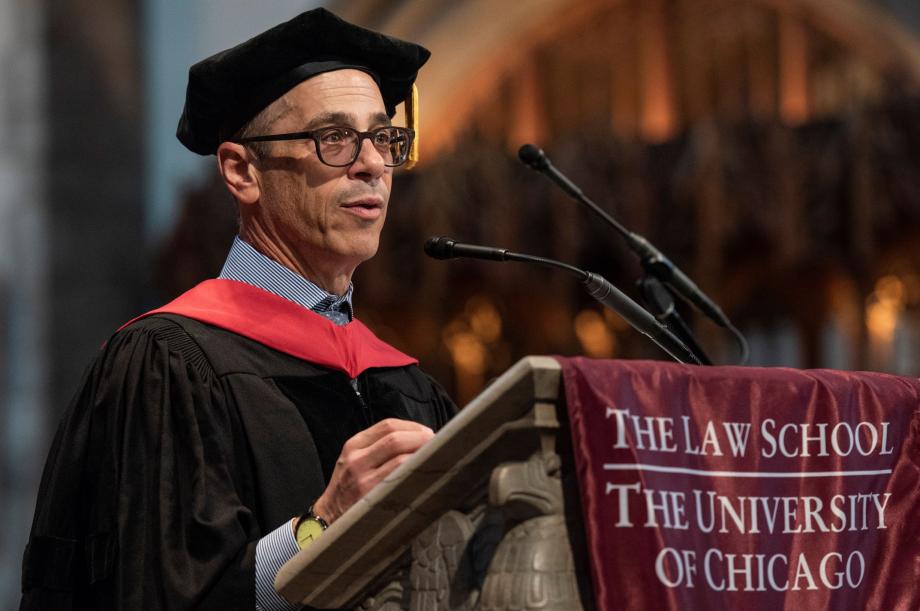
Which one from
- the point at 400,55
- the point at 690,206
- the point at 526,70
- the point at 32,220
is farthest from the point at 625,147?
→ the point at 400,55

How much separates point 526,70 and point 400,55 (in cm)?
959

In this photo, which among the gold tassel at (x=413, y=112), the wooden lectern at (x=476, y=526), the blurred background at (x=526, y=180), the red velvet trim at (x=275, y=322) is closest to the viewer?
the wooden lectern at (x=476, y=526)

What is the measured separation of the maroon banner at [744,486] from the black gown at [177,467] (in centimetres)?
72

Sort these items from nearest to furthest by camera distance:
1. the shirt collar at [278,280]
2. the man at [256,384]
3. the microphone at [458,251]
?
the man at [256,384] → the microphone at [458,251] → the shirt collar at [278,280]

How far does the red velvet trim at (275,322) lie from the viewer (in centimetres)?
277

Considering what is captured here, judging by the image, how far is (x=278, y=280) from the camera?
2.91 metres

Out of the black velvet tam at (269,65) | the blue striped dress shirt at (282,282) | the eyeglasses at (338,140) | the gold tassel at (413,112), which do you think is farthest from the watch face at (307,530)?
the gold tassel at (413,112)

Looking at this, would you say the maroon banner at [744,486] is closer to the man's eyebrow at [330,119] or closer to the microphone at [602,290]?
the microphone at [602,290]

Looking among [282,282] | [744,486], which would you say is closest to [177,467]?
[282,282]

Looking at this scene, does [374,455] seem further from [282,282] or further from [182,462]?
[282,282]

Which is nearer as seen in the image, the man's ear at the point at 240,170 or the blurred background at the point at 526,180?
the man's ear at the point at 240,170

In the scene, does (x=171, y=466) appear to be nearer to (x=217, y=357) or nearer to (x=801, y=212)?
(x=217, y=357)

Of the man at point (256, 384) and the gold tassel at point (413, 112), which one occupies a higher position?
the gold tassel at point (413, 112)

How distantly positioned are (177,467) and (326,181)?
68 centimetres
